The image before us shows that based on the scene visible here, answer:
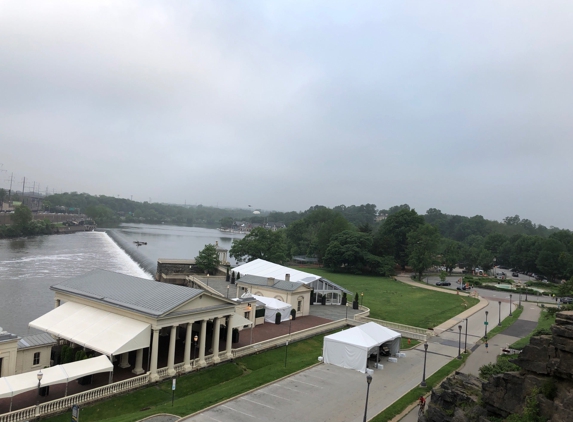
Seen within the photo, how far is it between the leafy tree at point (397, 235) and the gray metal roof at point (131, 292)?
223ft

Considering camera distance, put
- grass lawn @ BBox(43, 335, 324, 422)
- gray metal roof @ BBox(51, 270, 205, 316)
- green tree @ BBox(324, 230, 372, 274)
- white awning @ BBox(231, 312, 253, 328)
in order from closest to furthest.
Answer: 1. grass lawn @ BBox(43, 335, 324, 422)
2. gray metal roof @ BBox(51, 270, 205, 316)
3. white awning @ BBox(231, 312, 253, 328)
4. green tree @ BBox(324, 230, 372, 274)

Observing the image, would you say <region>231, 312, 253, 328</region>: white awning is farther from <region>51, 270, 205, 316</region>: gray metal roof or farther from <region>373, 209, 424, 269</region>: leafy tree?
<region>373, 209, 424, 269</region>: leafy tree

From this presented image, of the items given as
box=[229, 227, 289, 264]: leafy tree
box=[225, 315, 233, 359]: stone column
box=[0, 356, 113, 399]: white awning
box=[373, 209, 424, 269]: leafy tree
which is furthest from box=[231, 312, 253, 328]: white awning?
box=[373, 209, 424, 269]: leafy tree

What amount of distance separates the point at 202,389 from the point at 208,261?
1689 inches

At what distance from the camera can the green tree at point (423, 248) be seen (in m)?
78.1

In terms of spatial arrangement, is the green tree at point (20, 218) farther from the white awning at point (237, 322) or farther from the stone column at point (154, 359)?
the stone column at point (154, 359)

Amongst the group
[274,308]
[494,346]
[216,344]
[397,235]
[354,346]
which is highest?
[397,235]

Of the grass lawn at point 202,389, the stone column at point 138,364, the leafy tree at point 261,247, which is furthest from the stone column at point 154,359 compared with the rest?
the leafy tree at point 261,247

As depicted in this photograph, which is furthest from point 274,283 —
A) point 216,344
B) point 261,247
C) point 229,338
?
point 261,247

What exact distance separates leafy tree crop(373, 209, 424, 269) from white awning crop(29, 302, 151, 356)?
71.0 m

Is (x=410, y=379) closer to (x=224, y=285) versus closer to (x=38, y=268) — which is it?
(x=224, y=285)

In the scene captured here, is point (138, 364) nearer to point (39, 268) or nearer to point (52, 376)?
point (52, 376)

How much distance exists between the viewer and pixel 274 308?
3775 cm

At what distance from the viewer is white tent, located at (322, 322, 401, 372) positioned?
25969mm
